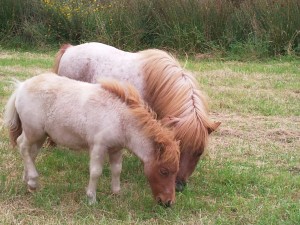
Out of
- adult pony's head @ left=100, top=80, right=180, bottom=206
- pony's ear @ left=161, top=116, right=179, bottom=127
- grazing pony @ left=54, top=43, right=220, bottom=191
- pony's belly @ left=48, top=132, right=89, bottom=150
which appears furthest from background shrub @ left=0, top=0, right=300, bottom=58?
adult pony's head @ left=100, top=80, right=180, bottom=206

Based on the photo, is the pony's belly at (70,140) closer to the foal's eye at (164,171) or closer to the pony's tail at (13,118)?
the pony's tail at (13,118)

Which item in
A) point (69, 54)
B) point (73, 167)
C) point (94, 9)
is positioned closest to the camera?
point (73, 167)

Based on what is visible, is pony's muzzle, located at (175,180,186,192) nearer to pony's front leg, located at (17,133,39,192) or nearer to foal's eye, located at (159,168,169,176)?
foal's eye, located at (159,168,169,176)

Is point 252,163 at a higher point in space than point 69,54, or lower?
lower

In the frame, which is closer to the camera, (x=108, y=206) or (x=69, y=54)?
(x=108, y=206)

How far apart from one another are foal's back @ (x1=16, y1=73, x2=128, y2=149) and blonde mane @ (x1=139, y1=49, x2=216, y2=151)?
530mm

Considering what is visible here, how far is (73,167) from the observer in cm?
506

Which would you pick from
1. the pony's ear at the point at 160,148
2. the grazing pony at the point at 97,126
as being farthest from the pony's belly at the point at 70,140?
the pony's ear at the point at 160,148

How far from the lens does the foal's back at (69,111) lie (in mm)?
3936

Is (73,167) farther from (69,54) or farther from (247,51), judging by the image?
(247,51)

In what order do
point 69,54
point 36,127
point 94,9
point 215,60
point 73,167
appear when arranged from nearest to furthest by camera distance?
point 36,127 → point 73,167 → point 69,54 → point 215,60 → point 94,9

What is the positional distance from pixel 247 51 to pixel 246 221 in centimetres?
740

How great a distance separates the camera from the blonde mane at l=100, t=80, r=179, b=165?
3.74m

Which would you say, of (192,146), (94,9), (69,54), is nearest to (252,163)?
(192,146)
